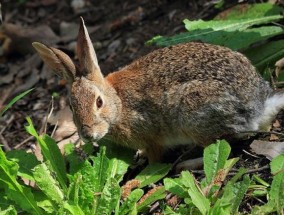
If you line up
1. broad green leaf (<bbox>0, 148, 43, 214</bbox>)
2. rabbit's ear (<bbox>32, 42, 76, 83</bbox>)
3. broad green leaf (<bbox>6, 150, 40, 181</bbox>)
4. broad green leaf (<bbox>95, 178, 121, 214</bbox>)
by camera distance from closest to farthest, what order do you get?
broad green leaf (<bbox>95, 178, 121, 214</bbox>), broad green leaf (<bbox>0, 148, 43, 214</bbox>), broad green leaf (<bbox>6, 150, 40, 181</bbox>), rabbit's ear (<bbox>32, 42, 76, 83</bbox>)

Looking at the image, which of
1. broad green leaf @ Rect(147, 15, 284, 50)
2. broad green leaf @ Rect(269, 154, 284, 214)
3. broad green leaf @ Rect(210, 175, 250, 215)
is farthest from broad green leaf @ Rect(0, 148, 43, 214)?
broad green leaf @ Rect(147, 15, 284, 50)

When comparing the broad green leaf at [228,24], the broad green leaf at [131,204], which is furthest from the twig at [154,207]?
the broad green leaf at [228,24]

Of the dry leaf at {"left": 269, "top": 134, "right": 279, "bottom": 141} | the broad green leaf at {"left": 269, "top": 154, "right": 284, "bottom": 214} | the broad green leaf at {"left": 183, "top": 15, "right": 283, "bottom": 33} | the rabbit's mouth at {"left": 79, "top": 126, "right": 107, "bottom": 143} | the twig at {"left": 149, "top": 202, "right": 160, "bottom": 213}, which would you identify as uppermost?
the broad green leaf at {"left": 183, "top": 15, "right": 283, "bottom": 33}

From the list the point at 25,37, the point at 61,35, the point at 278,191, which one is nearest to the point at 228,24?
the point at 278,191

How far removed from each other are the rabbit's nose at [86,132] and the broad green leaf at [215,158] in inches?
39.1

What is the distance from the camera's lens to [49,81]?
7.91m

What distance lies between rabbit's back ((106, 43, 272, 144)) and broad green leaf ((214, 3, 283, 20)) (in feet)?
4.33

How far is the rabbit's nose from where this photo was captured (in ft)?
16.7

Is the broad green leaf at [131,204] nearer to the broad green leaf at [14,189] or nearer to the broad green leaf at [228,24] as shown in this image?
the broad green leaf at [14,189]

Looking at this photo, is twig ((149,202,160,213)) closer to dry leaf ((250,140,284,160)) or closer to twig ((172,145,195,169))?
twig ((172,145,195,169))

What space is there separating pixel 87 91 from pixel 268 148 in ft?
5.21

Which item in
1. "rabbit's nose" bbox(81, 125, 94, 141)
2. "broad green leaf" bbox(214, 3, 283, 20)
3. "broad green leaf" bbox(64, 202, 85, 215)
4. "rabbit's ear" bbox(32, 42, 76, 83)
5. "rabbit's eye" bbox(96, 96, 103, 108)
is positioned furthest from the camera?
"broad green leaf" bbox(214, 3, 283, 20)

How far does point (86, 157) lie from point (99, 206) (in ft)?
2.95

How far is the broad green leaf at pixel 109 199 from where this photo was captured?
4.54 meters
